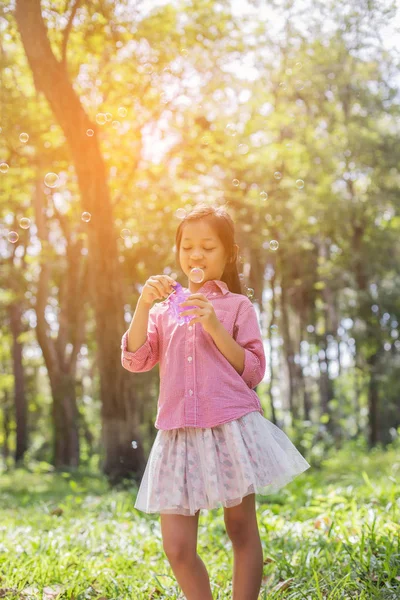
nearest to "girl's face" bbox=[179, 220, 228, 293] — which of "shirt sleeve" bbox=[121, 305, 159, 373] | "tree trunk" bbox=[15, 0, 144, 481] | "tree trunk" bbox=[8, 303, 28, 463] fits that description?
"shirt sleeve" bbox=[121, 305, 159, 373]

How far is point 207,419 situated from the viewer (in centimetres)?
253

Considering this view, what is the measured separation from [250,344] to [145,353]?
1.42ft

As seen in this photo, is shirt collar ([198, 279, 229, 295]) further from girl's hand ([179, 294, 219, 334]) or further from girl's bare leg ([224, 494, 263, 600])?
girl's bare leg ([224, 494, 263, 600])

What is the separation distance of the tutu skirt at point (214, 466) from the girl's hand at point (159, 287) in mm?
532

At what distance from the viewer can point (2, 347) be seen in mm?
25531

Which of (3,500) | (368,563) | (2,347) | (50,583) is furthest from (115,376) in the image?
(2,347)

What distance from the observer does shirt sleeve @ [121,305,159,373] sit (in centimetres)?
272

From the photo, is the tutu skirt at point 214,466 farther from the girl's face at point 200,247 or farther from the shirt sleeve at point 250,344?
the girl's face at point 200,247

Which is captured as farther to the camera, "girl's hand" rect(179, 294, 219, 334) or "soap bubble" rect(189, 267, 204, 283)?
"soap bubble" rect(189, 267, 204, 283)

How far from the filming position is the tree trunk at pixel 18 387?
21.2 m

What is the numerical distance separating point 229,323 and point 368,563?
4.63 feet

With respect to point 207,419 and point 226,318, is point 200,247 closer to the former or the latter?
point 226,318

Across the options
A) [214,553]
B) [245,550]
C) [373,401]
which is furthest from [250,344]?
[373,401]

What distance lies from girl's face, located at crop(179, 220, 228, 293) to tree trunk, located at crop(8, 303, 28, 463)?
18.7 metres
